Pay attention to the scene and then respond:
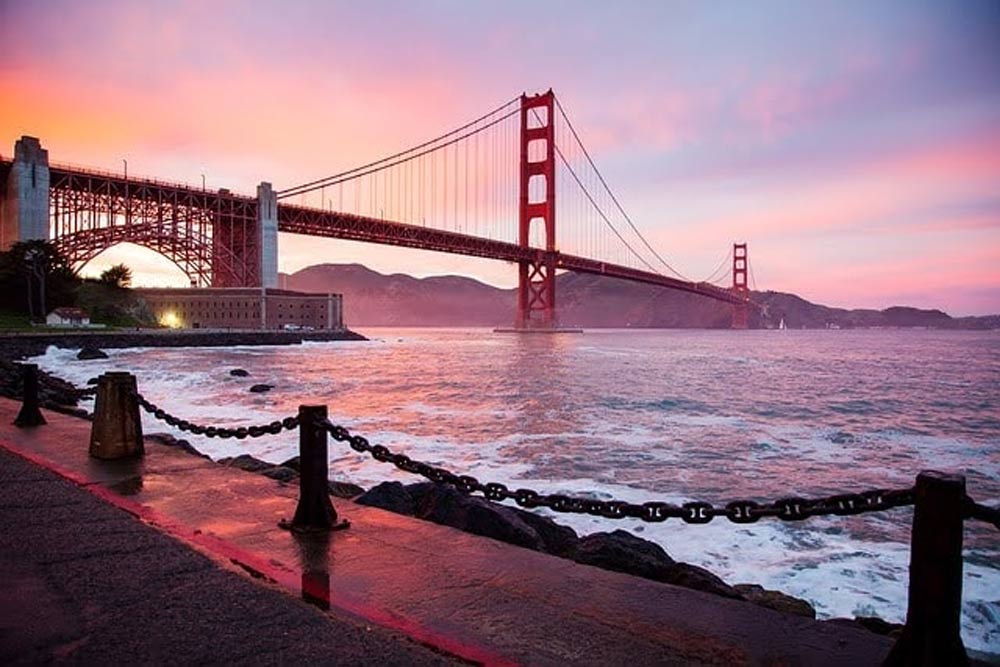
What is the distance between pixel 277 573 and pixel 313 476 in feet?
2.92

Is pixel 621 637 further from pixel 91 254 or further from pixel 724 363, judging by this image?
pixel 91 254

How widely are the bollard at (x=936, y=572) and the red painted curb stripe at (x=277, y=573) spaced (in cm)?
143

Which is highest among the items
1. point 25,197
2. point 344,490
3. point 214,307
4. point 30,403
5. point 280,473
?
point 25,197

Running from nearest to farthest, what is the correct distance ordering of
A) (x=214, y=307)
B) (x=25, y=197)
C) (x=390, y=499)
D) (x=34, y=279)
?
(x=390, y=499), (x=34, y=279), (x=25, y=197), (x=214, y=307)

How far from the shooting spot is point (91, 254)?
6262 cm

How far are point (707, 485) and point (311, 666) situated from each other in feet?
28.6

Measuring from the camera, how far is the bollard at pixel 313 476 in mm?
4270

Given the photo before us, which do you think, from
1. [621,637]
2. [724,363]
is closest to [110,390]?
[621,637]

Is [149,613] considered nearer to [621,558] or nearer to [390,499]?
[621,558]

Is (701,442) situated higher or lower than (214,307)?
lower

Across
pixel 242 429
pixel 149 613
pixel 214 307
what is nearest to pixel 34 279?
pixel 214 307

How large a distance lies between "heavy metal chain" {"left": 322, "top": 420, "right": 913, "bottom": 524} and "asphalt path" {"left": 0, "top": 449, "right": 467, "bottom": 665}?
114cm

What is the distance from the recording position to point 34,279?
171 ft

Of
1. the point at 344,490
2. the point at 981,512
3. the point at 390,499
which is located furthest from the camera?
the point at 344,490
